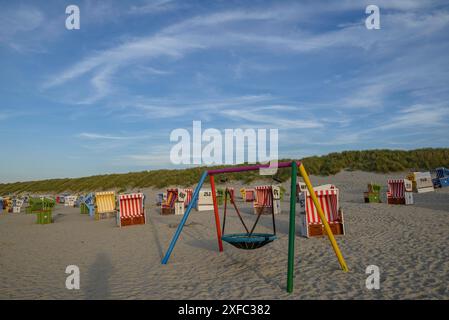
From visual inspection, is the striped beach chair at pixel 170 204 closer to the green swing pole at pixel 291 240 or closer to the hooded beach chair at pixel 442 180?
the green swing pole at pixel 291 240

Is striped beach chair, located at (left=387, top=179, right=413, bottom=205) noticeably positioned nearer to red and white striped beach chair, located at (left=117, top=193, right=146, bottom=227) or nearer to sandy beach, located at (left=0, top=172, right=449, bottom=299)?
sandy beach, located at (left=0, top=172, right=449, bottom=299)

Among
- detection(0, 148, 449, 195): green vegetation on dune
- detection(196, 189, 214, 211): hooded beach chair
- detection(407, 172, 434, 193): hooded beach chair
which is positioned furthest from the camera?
detection(0, 148, 449, 195): green vegetation on dune

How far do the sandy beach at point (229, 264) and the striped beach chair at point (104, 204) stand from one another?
5.99m

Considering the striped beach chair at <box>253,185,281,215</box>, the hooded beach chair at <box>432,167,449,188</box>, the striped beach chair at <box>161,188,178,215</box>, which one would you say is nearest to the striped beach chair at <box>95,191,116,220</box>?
the striped beach chair at <box>161,188,178,215</box>

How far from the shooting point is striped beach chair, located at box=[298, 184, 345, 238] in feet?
33.9

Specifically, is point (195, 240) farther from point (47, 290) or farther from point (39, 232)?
point (39, 232)

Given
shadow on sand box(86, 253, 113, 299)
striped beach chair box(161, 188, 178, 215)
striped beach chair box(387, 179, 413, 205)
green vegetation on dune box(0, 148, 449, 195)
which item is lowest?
shadow on sand box(86, 253, 113, 299)

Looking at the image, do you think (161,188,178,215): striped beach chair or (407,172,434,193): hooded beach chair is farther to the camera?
(407,172,434,193): hooded beach chair

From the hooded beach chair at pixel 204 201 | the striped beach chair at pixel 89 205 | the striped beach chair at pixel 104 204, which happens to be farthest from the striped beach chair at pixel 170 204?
the striped beach chair at pixel 89 205

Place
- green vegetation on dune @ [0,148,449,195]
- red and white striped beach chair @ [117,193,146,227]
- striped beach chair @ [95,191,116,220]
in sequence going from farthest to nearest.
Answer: green vegetation on dune @ [0,148,449,195] < striped beach chair @ [95,191,116,220] < red and white striped beach chair @ [117,193,146,227]

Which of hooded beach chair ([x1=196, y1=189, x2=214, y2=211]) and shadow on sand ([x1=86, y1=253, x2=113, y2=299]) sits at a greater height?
hooded beach chair ([x1=196, y1=189, x2=214, y2=211])

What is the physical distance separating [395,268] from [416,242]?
2539 mm

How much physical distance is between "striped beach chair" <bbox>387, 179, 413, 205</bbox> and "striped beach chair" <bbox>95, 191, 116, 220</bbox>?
15165 millimetres

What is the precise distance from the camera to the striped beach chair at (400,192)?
17.1 m
